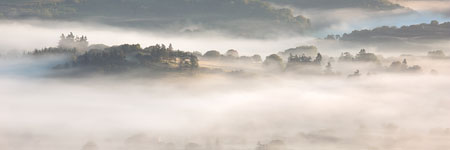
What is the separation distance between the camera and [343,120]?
199375mm

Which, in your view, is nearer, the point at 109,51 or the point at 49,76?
the point at 109,51

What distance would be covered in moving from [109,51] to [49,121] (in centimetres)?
2621

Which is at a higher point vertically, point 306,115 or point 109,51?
point 109,51

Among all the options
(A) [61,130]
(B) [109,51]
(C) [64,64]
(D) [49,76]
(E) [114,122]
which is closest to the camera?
(B) [109,51]

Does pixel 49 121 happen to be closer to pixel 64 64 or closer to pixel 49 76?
pixel 64 64

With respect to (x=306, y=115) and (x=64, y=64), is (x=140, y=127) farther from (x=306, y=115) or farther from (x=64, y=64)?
(x=306, y=115)

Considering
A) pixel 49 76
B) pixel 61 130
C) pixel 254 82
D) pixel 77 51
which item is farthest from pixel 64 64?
pixel 254 82

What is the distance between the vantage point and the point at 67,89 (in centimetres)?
19300

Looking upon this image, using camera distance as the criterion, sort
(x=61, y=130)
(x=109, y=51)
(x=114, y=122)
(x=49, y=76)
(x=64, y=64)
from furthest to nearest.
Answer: (x=49, y=76)
(x=114, y=122)
(x=64, y=64)
(x=61, y=130)
(x=109, y=51)

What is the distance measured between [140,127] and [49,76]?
3758 centimetres

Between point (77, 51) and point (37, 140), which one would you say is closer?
point (37, 140)

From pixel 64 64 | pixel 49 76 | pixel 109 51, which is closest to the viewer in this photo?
pixel 109 51

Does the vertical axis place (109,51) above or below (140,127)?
above

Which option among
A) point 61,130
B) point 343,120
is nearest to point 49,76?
point 61,130
